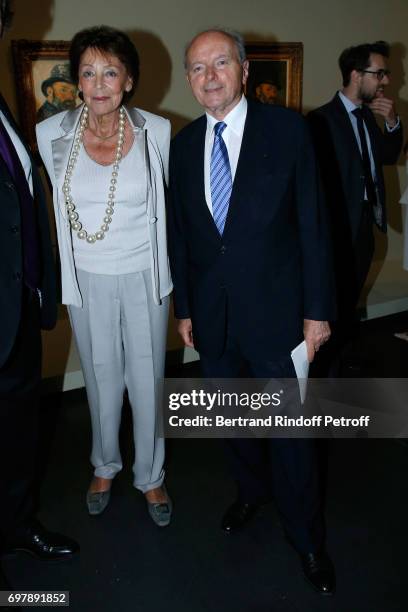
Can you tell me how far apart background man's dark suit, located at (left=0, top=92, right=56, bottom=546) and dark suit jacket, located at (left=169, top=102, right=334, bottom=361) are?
21.3 inches

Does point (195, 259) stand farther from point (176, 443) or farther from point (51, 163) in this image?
point (176, 443)

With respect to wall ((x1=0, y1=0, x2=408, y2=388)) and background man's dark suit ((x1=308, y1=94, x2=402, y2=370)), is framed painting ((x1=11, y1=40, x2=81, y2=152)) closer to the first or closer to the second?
wall ((x1=0, y1=0, x2=408, y2=388))

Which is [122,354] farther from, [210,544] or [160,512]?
[210,544]

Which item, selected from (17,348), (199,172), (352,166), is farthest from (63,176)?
(352,166)

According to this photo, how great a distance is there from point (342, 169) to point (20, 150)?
1925 mm

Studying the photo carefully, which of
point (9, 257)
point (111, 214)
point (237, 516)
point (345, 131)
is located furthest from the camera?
point (345, 131)

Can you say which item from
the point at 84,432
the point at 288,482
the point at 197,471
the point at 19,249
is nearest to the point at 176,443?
the point at 197,471

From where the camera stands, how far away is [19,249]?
1816 millimetres

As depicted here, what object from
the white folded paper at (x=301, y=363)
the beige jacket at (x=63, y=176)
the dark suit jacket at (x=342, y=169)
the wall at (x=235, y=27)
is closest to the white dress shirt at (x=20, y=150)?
the beige jacket at (x=63, y=176)

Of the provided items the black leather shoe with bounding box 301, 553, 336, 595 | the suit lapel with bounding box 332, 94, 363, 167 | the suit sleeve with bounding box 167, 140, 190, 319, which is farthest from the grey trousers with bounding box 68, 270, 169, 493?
the suit lapel with bounding box 332, 94, 363, 167

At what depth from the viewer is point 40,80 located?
338cm

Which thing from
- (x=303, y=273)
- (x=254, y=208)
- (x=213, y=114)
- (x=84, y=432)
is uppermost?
(x=213, y=114)

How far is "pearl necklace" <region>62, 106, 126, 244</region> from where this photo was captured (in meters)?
2.02

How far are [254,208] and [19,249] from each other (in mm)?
781
